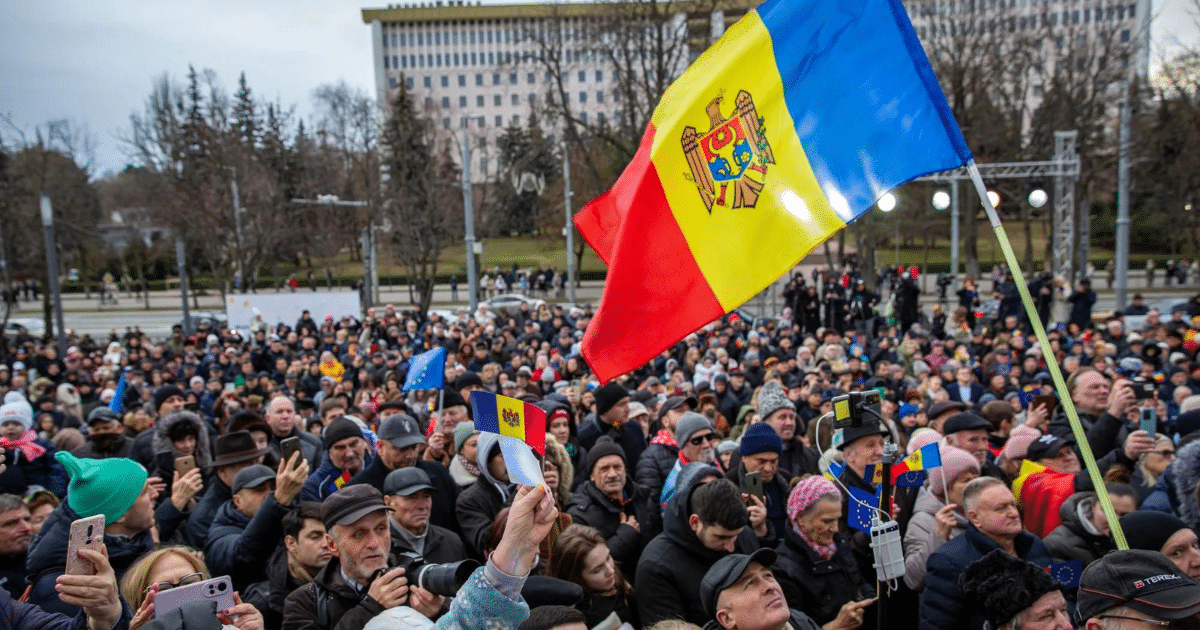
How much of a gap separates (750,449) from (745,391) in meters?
6.94

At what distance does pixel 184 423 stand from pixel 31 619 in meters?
3.92

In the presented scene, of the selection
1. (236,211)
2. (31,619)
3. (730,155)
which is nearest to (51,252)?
(236,211)

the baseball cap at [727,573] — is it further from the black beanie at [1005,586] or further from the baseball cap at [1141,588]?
the baseball cap at [1141,588]

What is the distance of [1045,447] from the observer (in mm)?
5629

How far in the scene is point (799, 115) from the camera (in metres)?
4.32

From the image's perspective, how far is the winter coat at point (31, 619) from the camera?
129 inches

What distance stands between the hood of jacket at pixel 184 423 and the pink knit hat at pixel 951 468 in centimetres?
533

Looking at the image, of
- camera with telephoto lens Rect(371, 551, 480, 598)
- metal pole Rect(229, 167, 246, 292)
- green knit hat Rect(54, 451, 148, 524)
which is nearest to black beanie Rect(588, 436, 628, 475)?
camera with telephoto lens Rect(371, 551, 480, 598)

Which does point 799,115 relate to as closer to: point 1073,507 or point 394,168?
point 1073,507

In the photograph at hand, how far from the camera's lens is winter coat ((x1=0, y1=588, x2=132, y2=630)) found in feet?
10.7

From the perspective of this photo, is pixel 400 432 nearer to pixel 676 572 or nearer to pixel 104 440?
pixel 676 572

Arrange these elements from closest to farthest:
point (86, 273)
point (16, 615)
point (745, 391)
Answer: point (16, 615) → point (745, 391) → point (86, 273)

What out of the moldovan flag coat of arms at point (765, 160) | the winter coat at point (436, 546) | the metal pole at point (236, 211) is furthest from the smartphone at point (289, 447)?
the metal pole at point (236, 211)

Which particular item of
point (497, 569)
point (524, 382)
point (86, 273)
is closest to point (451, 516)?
point (497, 569)
